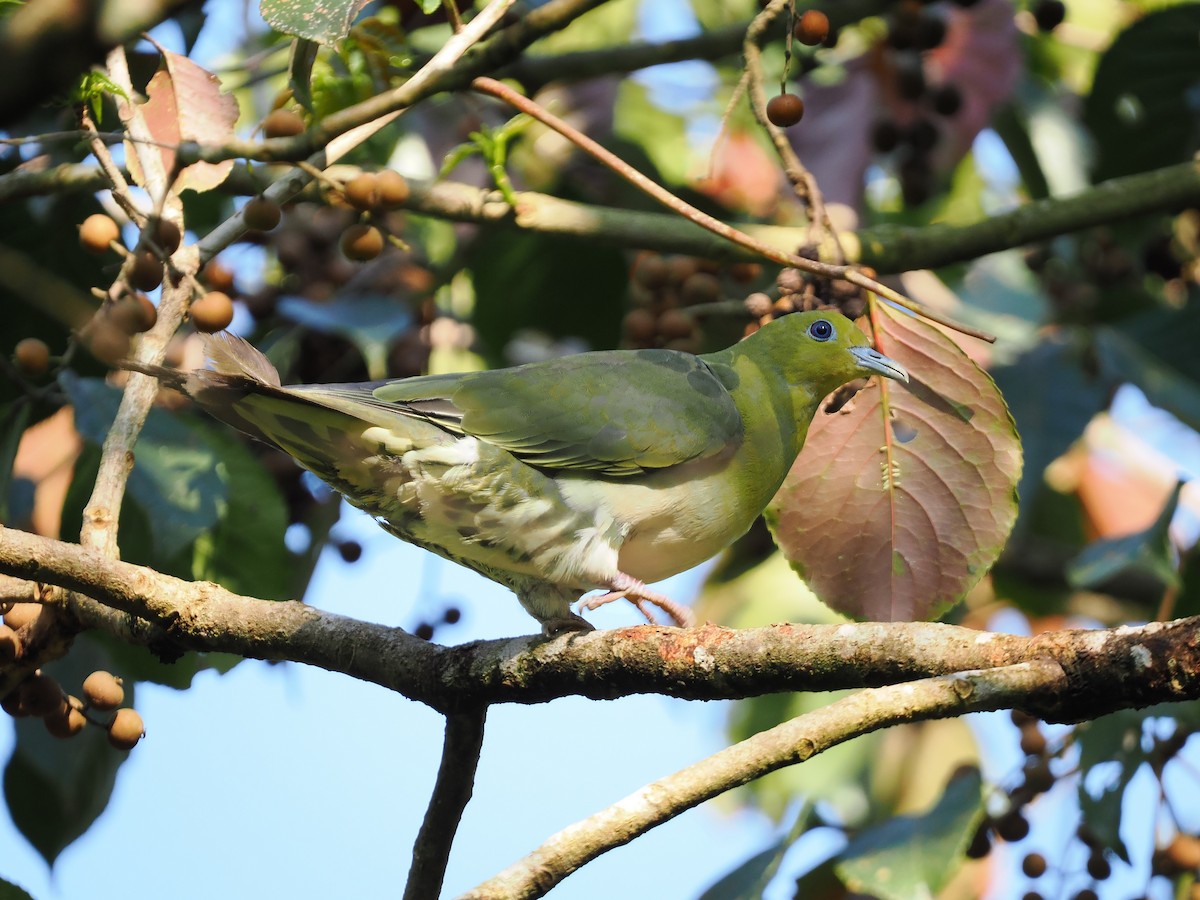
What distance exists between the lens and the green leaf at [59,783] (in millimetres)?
2959

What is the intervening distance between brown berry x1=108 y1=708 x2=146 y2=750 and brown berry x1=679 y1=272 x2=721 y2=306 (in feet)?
6.29

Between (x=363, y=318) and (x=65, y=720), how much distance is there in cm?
130

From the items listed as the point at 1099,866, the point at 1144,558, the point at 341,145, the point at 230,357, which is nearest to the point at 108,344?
the point at 230,357

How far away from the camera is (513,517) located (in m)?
2.78

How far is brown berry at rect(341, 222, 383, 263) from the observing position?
279cm

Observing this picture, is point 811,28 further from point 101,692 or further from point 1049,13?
point 101,692

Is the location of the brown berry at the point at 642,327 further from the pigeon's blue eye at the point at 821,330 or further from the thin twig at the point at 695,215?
the thin twig at the point at 695,215

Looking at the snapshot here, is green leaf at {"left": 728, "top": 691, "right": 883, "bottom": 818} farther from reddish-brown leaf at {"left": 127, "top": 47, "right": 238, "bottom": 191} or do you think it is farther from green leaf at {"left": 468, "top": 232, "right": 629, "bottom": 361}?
reddish-brown leaf at {"left": 127, "top": 47, "right": 238, "bottom": 191}

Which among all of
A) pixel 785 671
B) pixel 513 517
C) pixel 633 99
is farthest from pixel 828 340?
pixel 633 99

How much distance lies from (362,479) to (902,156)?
8.21 feet

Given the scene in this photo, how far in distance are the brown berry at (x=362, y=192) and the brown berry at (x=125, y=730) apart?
3.37ft

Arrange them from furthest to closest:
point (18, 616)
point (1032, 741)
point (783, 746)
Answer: point (1032, 741), point (18, 616), point (783, 746)

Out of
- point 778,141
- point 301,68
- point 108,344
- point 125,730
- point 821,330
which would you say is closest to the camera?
point 108,344

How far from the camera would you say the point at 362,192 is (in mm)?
2582
